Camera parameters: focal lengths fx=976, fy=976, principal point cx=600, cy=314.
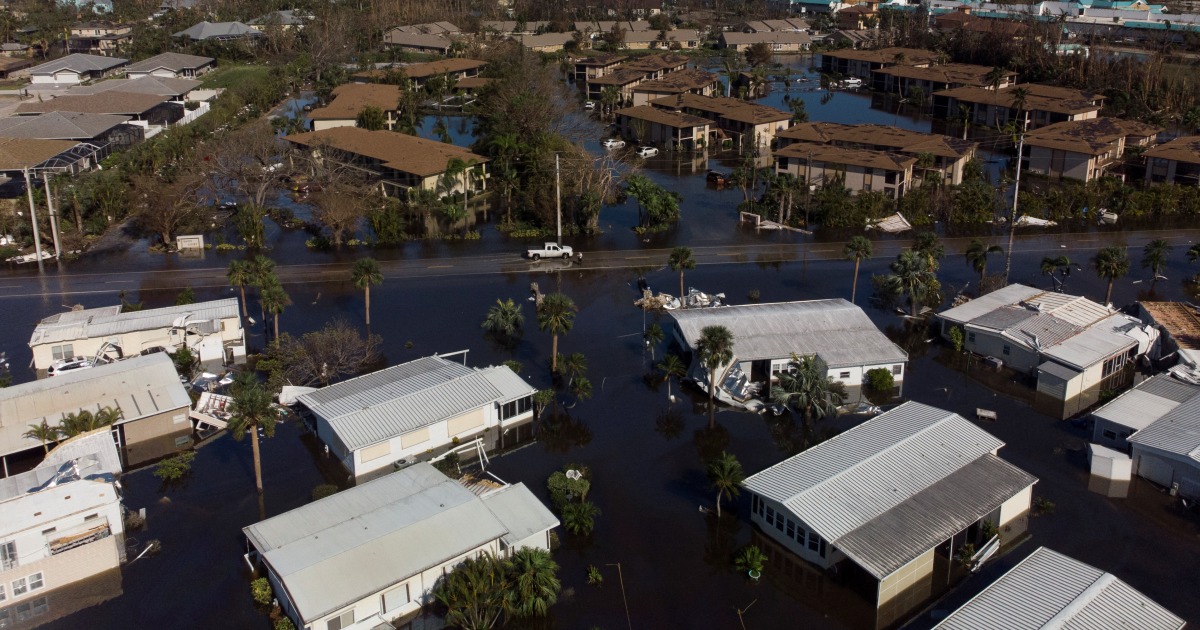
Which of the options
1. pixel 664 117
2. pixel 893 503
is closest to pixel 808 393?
pixel 893 503

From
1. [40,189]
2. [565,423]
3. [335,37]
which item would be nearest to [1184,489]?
[565,423]

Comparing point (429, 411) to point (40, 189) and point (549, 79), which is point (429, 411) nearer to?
point (40, 189)

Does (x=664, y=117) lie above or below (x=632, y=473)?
above

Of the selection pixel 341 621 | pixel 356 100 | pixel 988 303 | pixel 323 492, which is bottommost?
pixel 341 621

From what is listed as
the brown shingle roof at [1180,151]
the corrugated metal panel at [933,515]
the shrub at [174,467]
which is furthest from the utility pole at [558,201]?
the brown shingle roof at [1180,151]

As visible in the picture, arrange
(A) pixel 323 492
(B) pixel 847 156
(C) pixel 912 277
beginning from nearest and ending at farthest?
(A) pixel 323 492 < (C) pixel 912 277 < (B) pixel 847 156

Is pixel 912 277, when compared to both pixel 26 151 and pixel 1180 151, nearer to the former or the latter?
pixel 1180 151

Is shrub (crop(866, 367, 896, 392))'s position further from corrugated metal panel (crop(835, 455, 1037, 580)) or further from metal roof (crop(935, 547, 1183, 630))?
metal roof (crop(935, 547, 1183, 630))
